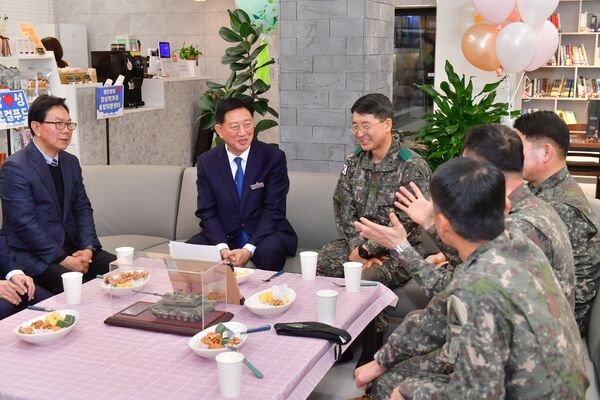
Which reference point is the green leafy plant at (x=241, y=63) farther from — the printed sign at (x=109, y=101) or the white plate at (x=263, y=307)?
the white plate at (x=263, y=307)

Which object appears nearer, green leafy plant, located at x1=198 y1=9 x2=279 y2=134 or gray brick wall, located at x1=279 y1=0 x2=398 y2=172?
gray brick wall, located at x1=279 y1=0 x2=398 y2=172

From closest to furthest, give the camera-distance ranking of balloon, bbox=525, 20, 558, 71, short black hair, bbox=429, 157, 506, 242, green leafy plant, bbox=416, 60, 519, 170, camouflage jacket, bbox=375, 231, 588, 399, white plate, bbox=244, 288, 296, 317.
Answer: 1. camouflage jacket, bbox=375, 231, 588, 399
2. short black hair, bbox=429, 157, 506, 242
3. white plate, bbox=244, 288, 296, 317
4. green leafy plant, bbox=416, 60, 519, 170
5. balloon, bbox=525, 20, 558, 71

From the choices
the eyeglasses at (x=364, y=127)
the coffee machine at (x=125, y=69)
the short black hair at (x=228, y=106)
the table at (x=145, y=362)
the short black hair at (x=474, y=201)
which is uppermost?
the coffee machine at (x=125, y=69)

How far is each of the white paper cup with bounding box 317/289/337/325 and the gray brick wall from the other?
2.74 m

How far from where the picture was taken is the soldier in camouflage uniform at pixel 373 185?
3557 mm

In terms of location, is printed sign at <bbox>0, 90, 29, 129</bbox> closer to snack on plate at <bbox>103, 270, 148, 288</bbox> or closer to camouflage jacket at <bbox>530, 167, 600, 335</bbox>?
snack on plate at <bbox>103, 270, 148, 288</bbox>

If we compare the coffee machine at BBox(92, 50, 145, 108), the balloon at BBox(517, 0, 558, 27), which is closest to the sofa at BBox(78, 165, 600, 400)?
the balloon at BBox(517, 0, 558, 27)

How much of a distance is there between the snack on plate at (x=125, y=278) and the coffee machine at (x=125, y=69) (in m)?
5.53

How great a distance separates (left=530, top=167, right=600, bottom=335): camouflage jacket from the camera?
278 centimetres

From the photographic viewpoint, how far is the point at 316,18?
498cm

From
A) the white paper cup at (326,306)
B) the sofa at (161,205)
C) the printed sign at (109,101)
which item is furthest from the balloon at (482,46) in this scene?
the white paper cup at (326,306)

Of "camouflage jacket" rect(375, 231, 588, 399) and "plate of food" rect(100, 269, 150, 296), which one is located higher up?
"camouflage jacket" rect(375, 231, 588, 399)

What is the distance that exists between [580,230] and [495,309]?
1299 millimetres

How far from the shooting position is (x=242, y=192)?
396cm
